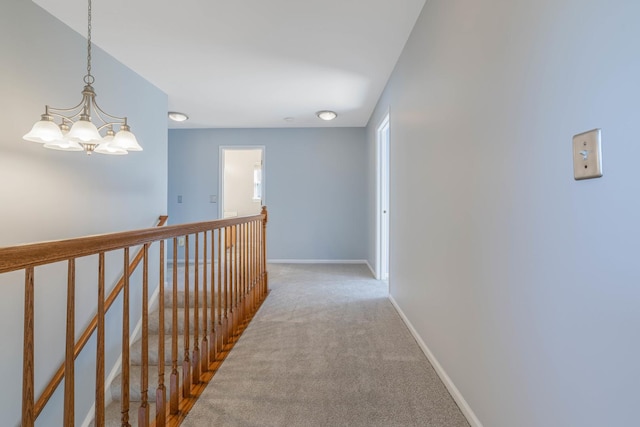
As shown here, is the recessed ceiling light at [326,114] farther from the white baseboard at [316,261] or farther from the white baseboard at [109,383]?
the white baseboard at [109,383]

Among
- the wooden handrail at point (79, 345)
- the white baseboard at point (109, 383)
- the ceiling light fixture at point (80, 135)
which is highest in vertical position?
the ceiling light fixture at point (80, 135)

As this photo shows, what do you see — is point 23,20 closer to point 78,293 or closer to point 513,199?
point 78,293

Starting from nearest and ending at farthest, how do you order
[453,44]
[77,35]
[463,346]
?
[463,346] → [453,44] → [77,35]

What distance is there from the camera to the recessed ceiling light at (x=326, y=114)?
170 inches

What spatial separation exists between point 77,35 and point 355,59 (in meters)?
2.22

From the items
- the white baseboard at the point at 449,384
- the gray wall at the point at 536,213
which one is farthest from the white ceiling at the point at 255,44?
the white baseboard at the point at 449,384

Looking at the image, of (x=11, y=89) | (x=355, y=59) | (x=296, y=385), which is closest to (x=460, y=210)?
(x=296, y=385)

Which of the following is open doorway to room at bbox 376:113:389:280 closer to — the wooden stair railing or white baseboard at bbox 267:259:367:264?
white baseboard at bbox 267:259:367:264

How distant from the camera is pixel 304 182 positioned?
5.24m

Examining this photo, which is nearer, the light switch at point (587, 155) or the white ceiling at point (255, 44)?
the light switch at point (587, 155)

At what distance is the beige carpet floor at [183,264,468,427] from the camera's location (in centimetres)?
146

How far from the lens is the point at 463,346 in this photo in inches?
58.1

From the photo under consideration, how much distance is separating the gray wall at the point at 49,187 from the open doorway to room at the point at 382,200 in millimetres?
2798

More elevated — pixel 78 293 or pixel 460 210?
pixel 460 210
